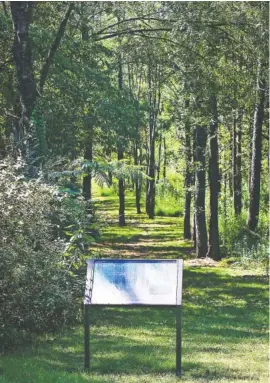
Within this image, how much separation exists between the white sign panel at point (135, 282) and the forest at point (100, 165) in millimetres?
710

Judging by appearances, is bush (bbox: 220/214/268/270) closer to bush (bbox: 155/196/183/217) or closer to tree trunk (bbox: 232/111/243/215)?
tree trunk (bbox: 232/111/243/215)

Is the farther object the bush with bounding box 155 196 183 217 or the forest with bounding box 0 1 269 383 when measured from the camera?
the bush with bounding box 155 196 183 217

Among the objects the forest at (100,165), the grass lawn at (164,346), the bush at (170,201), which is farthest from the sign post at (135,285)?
the bush at (170,201)

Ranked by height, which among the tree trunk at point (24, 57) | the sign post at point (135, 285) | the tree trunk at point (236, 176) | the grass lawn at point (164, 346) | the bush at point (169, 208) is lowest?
the grass lawn at point (164, 346)

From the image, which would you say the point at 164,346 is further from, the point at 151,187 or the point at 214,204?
the point at 151,187

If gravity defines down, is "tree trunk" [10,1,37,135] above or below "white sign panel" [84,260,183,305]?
above

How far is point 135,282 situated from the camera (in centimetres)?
756

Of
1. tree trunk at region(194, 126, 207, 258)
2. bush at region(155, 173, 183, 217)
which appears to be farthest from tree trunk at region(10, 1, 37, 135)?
bush at region(155, 173, 183, 217)

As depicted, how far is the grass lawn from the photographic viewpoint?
7051mm

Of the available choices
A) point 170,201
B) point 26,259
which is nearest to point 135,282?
point 26,259

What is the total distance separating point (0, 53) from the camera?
15641 mm

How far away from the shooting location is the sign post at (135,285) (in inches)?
288

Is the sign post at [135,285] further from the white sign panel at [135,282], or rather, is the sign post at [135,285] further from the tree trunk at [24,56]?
the tree trunk at [24,56]

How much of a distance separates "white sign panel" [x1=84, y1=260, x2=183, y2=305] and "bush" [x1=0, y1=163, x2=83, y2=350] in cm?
63
